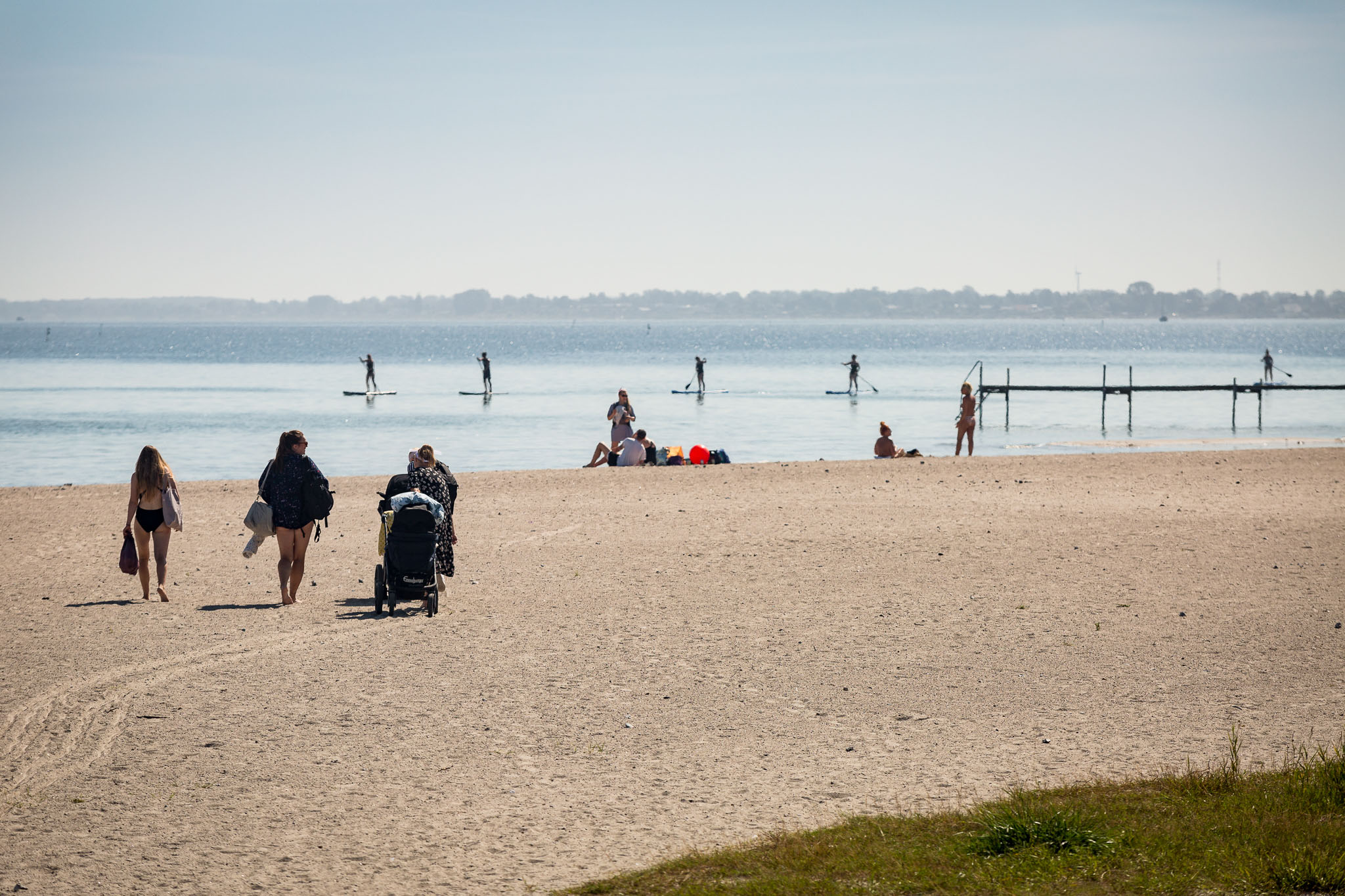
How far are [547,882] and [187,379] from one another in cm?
7644

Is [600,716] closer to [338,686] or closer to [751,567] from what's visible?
[338,686]

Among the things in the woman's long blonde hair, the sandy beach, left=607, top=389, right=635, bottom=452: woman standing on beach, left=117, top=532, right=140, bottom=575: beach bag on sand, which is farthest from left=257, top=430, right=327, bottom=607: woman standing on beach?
left=607, top=389, right=635, bottom=452: woman standing on beach

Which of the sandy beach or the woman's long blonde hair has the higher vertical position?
the woman's long blonde hair

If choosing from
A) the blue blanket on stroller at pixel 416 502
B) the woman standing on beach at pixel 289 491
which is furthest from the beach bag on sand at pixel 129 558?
the blue blanket on stroller at pixel 416 502

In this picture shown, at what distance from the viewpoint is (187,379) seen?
7519 cm

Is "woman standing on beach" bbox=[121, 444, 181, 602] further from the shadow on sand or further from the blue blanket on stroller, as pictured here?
the blue blanket on stroller

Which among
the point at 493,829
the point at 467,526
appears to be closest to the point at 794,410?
the point at 467,526

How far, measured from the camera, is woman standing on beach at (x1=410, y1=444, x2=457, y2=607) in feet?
36.0

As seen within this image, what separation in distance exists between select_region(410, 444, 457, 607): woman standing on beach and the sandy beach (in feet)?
1.32

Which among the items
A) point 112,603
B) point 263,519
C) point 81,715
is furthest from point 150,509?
point 81,715

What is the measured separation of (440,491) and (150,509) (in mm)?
2682

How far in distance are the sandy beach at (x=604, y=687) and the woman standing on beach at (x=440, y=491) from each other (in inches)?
15.8

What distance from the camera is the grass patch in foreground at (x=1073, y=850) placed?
4.79 metres

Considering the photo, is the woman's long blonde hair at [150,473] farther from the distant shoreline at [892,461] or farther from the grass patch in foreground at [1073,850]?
the distant shoreline at [892,461]
